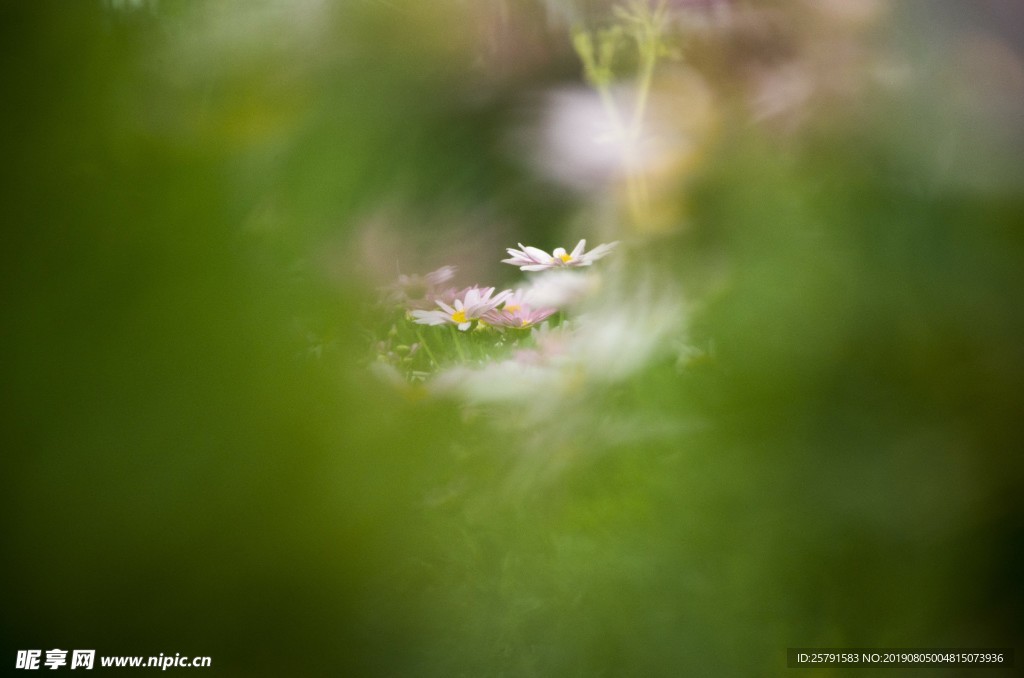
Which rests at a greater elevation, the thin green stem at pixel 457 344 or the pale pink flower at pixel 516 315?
the pale pink flower at pixel 516 315

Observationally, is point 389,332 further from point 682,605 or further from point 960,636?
point 960,636

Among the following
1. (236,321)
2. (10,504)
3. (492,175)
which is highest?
(492,175)

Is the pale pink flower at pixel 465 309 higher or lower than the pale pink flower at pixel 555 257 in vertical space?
lower

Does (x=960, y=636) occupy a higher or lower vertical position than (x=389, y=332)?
lower

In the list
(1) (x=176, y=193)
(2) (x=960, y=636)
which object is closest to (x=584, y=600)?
(2) (x=960, y=636)
